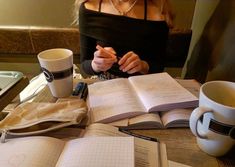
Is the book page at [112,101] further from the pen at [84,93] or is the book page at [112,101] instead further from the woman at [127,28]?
the woman at [127,28]

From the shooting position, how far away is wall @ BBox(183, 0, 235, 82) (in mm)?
758

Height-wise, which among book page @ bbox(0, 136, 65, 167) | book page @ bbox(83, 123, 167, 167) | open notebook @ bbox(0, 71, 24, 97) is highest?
book page @ bbox(0, 136, 65, 167)

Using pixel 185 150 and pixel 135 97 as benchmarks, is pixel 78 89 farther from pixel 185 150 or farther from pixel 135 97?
pixel 185 150

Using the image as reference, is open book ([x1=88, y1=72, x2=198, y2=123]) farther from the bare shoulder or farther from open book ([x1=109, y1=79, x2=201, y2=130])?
the bare shoulder

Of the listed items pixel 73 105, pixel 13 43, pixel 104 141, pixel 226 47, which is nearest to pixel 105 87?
pixel 73 105

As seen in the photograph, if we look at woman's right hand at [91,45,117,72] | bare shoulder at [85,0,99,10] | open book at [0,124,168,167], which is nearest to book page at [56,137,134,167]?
open book at [0,124,168,167]

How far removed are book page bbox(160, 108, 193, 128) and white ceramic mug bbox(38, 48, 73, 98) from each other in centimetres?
26

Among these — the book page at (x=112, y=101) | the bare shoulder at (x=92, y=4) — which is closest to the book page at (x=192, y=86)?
the book page at (x=112, y=101)

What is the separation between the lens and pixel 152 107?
50cm

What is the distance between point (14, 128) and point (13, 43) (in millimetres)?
1094

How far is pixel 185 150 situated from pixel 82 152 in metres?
0.20

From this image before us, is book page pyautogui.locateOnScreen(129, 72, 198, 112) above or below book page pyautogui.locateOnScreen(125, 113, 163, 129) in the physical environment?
above

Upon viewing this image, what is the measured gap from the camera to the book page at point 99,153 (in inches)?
13.4

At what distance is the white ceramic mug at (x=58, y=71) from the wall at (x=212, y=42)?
48 centimetres
